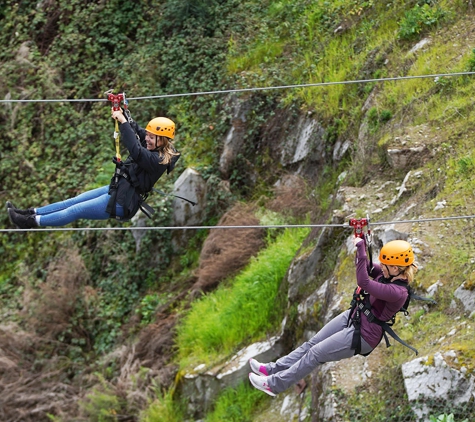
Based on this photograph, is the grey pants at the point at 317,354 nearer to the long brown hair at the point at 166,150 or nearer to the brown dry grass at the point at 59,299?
the long brown hair at the point at 166,150

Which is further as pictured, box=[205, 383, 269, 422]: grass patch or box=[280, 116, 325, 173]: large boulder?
box=[280, 116, 325, 173]: large boulder

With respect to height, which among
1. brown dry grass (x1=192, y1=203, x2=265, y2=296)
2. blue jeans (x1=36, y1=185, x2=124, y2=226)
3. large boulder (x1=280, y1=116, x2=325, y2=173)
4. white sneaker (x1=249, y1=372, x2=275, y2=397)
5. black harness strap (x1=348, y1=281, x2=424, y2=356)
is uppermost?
blue jeans (x1=36, y1=185, x2=124, y2=226)

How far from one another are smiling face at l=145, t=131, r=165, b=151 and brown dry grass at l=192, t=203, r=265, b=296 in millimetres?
5289

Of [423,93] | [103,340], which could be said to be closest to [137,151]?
[423,93]

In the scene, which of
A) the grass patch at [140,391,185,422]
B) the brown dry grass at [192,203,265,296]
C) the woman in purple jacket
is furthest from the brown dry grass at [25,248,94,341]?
the woman in purple jacket

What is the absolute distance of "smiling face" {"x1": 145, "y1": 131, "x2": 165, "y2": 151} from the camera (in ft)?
25.6

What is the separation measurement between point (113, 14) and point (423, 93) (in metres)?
8.80

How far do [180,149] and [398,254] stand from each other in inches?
347

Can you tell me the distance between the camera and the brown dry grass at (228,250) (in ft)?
43.0

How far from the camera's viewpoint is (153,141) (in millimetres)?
7816

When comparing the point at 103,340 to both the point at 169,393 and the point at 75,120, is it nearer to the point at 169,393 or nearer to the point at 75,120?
the point at 169,393

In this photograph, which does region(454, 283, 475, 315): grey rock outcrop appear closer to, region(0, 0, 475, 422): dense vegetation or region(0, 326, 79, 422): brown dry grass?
region(0, 0, 475, 422): dense vegetation

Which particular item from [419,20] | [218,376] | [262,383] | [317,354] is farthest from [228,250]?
[317,354]

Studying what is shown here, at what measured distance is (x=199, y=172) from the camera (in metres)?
14.4
